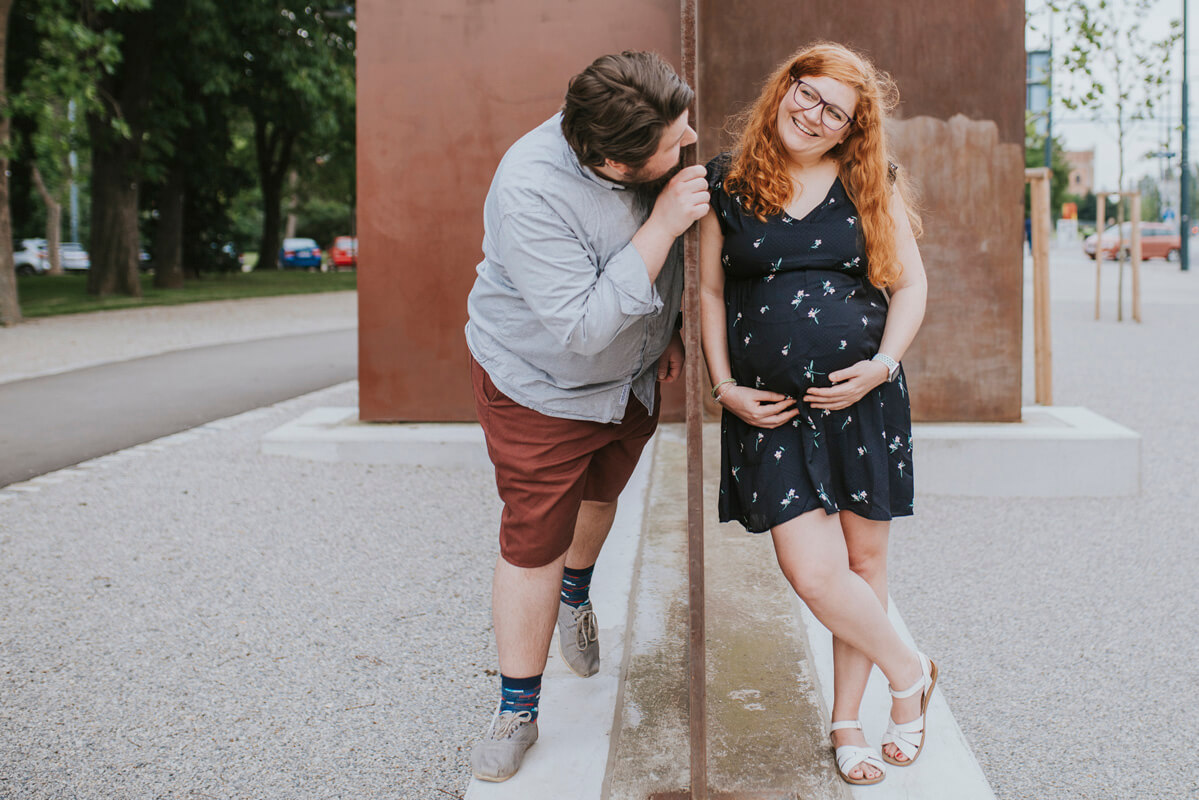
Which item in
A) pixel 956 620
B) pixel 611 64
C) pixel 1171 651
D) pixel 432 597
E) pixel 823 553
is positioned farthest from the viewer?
pixel 432 597

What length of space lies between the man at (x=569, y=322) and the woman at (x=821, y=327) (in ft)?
0.66

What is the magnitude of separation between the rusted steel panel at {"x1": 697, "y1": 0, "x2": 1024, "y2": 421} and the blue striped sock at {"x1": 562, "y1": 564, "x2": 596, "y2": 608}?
3.26 metres

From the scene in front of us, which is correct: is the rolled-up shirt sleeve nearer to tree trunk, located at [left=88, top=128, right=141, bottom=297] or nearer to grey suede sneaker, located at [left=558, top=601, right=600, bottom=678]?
grey suede sneaker, located at [left=558, top=601, right=600, bottom=678]

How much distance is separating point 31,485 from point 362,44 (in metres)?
3.08

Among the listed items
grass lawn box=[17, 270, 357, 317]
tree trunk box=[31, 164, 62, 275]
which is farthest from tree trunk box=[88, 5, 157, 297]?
tree trunk box=[31, 164, 62, 275]

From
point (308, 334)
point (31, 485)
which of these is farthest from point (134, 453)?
point (308, 334)

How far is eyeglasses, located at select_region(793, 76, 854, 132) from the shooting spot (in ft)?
7.89

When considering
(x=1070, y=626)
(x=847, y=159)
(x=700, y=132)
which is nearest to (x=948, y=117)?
(x=700, y=132)

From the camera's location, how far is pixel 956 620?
12.7 feet

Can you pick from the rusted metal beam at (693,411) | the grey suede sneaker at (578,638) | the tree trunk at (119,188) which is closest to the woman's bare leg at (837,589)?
the rusted metal beam at (693,411)

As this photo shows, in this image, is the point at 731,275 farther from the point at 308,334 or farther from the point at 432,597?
the point at 308,334

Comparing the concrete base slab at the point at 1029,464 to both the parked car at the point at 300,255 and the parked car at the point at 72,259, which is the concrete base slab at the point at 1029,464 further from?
the parked car at the point at 300,255

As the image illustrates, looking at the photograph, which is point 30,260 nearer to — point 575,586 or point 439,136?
point 439,136

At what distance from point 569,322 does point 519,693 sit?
975mm
